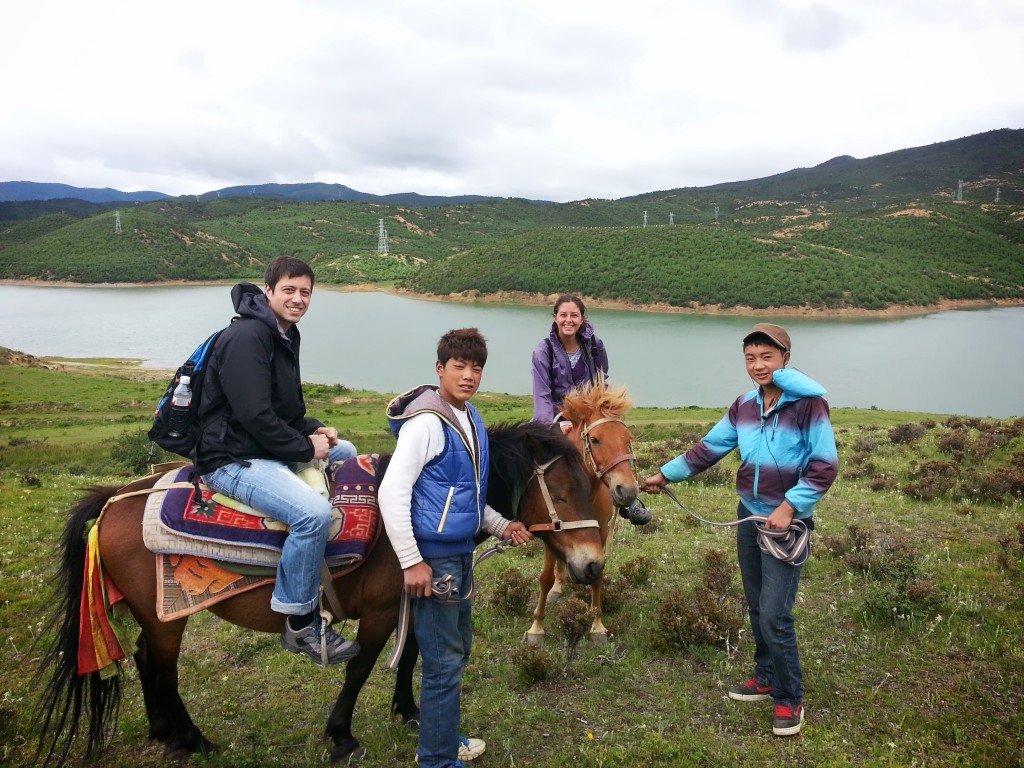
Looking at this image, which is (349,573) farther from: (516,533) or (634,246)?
(634,246)

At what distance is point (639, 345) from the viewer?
46.2 m

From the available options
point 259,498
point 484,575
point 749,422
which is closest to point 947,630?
point 749,422

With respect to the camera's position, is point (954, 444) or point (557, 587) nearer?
point (557, 587)

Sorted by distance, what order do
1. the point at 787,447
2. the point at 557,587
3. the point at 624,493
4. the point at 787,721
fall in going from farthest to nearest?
the point at 557,587 → the point at 624,493 → the point at 787,721 → the point at 787,447

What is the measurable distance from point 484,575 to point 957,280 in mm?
87138

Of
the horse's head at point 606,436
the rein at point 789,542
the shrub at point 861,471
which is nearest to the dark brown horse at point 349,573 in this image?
the horse's head at point 606,436

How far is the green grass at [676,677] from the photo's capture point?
3586 mm

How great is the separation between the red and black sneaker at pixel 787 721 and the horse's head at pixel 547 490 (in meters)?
1.66

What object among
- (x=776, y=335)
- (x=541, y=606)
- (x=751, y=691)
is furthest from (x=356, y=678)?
(x=776, y=335)

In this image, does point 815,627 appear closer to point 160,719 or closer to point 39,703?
point 160,719

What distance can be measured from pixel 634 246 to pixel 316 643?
84156 millimetres

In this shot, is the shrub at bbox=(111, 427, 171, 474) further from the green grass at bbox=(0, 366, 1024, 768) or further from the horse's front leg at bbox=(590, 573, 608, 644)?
the horse's front leg at bbox=(590, 573, 608, 644)

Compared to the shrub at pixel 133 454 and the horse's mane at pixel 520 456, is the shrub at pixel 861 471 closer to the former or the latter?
the horse's mane at pixel 520 456

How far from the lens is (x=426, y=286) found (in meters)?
84.7
